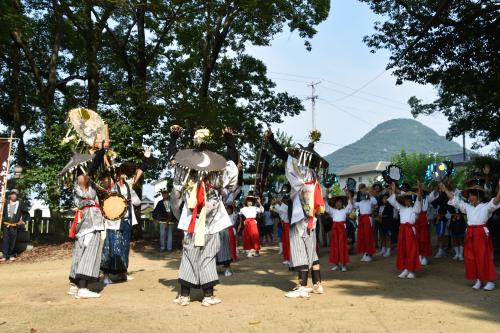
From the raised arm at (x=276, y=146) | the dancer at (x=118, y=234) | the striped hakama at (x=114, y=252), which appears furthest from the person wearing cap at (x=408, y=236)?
the striped hakama at (x=114, y=252)

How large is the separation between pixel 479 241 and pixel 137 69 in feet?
45.4

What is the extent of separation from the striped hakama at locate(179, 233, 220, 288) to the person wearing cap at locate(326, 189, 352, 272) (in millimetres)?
3992

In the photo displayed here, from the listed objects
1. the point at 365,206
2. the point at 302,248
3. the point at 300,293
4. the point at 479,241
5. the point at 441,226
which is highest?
the point at 365,206

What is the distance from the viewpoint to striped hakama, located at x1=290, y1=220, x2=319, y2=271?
7.40 metres

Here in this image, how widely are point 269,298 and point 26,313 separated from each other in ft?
11.4

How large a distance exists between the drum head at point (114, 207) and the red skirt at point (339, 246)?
452cm

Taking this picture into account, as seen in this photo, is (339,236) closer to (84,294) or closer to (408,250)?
(408,250)

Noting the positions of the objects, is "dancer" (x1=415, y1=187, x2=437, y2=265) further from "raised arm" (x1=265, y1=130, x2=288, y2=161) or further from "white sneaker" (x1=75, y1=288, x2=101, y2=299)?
"white sneaker" (x1=75, y1=288, x2=101, y2=299)

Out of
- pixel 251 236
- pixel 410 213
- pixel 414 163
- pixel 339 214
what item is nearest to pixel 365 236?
pixel 339 214

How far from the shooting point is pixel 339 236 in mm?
10172

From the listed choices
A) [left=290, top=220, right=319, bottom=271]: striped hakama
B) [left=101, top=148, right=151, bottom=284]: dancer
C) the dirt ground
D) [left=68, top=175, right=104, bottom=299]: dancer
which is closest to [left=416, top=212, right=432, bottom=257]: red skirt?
the dirt ground

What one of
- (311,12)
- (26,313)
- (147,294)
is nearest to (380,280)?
(147,294)

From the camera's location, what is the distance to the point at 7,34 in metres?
14.6

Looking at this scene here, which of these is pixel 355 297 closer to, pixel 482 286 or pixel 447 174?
pixel 482 286
